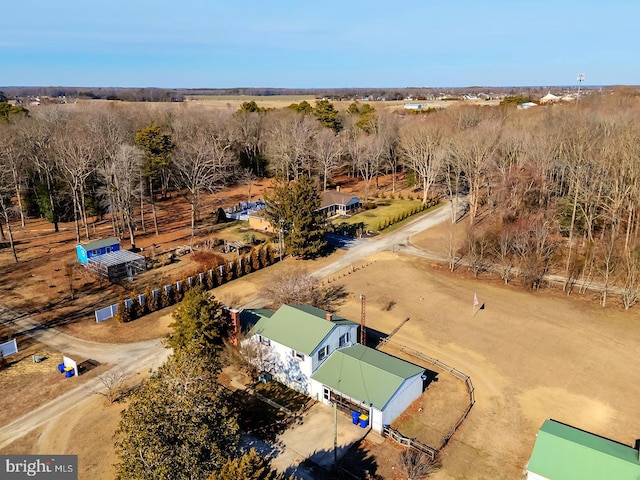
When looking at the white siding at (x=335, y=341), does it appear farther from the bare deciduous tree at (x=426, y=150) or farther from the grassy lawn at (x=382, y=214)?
the bare deciduous tree at (x=426, y=150)

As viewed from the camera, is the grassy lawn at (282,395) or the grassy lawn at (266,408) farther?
the grassy lawn at (282,395)

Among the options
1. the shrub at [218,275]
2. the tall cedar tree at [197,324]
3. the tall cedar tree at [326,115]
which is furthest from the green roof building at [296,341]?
the tall cedar tree at [326,115]

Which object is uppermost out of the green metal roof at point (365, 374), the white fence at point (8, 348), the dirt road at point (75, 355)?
the green metal roof at point (365, 374)

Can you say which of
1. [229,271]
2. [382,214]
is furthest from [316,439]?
[382,214]

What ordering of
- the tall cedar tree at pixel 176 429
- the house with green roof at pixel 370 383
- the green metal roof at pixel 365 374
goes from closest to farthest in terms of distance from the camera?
1. the tall cedar tree at pixel 176 429
2. the house with green roof at pixel 370 383
3. the green metal roof at pixel 365 374

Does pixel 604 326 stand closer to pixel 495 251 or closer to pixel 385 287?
pixel 495 251

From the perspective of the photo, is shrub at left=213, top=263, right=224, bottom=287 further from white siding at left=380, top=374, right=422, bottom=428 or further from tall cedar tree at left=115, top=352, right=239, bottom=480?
tall cedar tree at left=115, top=352, right=239, bottom=480

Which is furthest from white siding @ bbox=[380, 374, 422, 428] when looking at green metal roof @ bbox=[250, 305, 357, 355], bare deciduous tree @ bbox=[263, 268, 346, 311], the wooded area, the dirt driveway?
the wooded area
